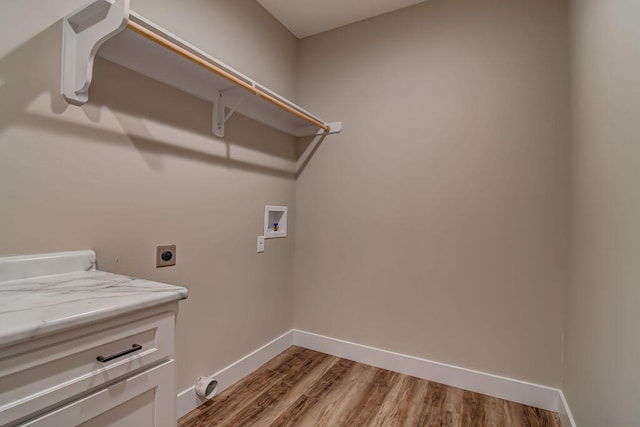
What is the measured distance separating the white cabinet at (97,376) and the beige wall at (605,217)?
1.30m

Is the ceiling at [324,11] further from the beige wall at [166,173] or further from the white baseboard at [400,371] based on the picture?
the white baseboard at [400,371]

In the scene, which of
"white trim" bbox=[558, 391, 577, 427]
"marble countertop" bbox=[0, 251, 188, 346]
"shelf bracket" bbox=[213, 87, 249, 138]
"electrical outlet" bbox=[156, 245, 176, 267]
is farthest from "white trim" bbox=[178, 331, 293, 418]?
"white trim" bbox=[558, 391, 577, 427]

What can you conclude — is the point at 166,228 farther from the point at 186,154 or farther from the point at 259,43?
the point at 259,43

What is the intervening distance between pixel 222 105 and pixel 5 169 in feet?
3.25

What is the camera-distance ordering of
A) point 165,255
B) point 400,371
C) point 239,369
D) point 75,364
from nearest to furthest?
point 75,364 < point 165,255 < point 239,369 < point 400,371

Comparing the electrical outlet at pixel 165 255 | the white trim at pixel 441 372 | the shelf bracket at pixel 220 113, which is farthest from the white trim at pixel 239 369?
the shelf bracket at pixel 220 113

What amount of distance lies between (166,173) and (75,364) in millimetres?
971

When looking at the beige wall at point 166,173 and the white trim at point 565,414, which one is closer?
the beige wall at point 166,173

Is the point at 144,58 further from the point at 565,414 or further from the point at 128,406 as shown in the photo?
the point at 565,414

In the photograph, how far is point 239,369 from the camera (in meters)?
1.93

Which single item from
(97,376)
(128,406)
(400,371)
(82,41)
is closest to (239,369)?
(400,371)

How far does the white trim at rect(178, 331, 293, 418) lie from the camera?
159 cm

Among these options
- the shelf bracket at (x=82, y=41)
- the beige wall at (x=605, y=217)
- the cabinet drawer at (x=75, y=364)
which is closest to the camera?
the cabinet drawer at (x=75, y=364)

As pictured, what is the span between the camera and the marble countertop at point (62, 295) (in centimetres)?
64
